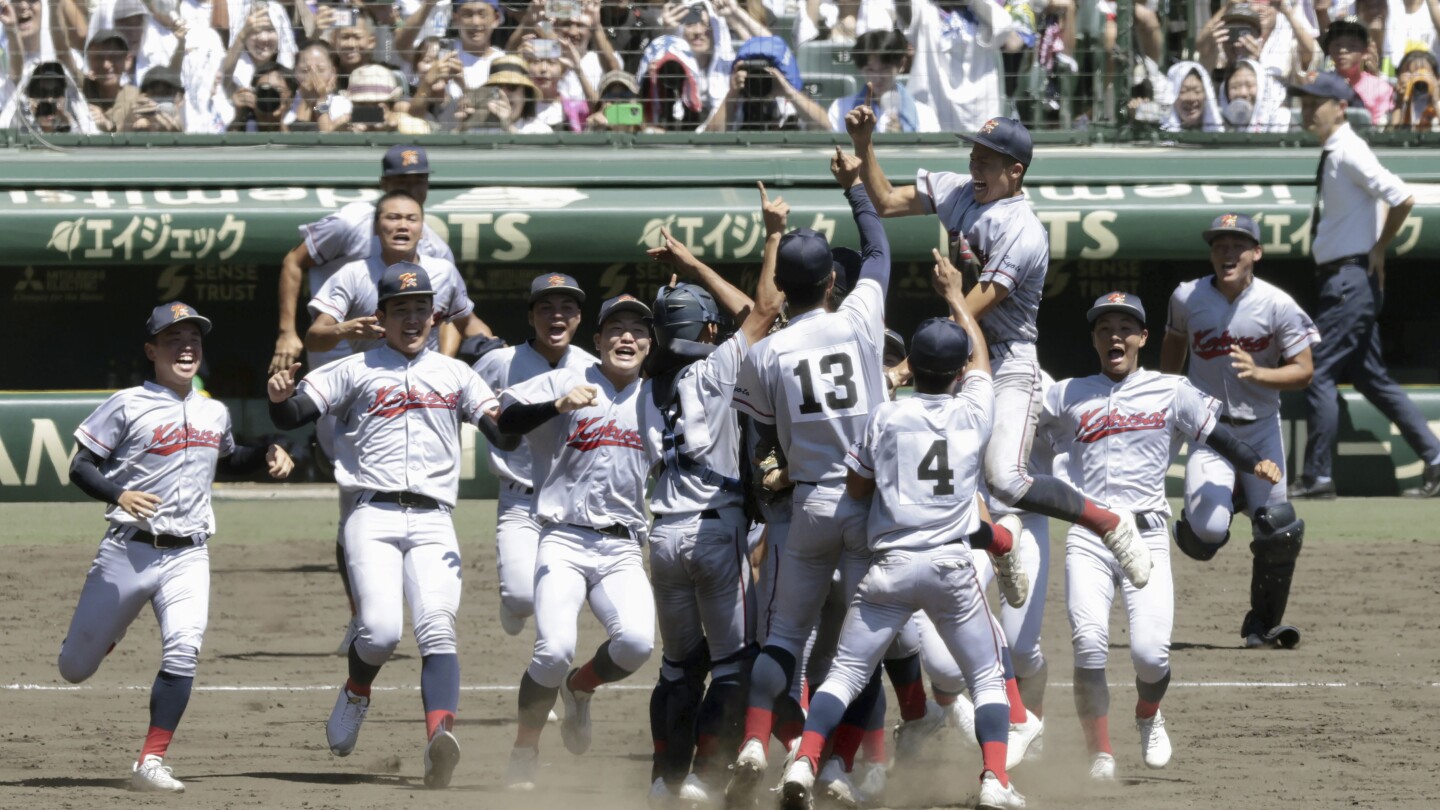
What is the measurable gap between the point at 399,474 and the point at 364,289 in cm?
176

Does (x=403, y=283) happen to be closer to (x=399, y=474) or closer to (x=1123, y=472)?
(x=399, y=474)

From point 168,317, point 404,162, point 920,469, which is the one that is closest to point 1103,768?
point 920,469

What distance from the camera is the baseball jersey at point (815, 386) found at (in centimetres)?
554

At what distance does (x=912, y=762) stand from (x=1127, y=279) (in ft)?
24.6

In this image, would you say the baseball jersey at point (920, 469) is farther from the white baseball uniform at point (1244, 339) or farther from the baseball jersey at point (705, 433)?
the white baseball uniform at point (1244, 339)

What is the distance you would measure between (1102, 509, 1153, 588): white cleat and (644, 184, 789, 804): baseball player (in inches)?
43.6

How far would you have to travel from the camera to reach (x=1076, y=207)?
12133 millimetres

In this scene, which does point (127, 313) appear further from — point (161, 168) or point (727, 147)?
point (727, 147)

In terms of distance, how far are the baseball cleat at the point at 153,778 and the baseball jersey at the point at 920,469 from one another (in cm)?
217

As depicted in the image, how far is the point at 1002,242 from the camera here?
6.34 meters

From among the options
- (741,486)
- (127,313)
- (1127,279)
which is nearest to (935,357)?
(741,486)

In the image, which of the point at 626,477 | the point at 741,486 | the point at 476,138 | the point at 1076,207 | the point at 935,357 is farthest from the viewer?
the point at 476,138

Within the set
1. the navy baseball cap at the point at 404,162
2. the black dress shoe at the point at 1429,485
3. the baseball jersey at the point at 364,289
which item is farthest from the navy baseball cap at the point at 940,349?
the black dress shoe at the point at 1429,485

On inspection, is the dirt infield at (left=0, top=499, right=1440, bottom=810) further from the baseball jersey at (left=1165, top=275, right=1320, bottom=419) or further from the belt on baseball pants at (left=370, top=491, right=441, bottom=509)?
the baseball jersey at (left=1165, top=275, right=1320, bottom=419)
